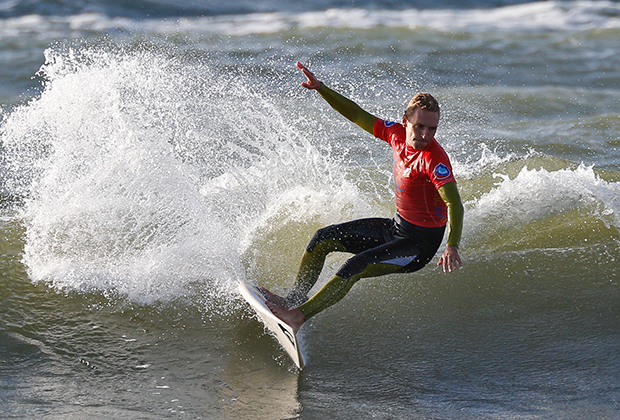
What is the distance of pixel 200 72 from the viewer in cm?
1355

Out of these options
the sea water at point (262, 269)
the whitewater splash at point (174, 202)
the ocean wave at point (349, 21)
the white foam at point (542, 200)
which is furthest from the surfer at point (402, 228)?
the ocean wave at point (349, 21)

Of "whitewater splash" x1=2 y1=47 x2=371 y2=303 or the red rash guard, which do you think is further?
"whitewater splash" x1=2 y1=47 x2=371 y2=303

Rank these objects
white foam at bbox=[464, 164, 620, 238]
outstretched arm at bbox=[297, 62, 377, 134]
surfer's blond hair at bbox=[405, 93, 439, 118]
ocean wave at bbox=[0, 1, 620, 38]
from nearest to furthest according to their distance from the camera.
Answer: surfer's blond hair at bbox=[405, 93, 439, 118] → outstretched arm at bbox=[297, 62, 377, 134] → white foam at bbox=[464, 164, 620, 238] → ocean wave at bbox=[0, 1, 620, 38]

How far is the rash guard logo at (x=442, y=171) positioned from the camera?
4258mm

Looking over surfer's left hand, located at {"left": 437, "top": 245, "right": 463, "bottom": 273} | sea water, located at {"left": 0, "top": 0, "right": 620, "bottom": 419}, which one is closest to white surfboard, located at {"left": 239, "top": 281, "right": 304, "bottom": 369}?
sea water, located at {"left": 0, "top": 0, "right": 620, "bottom": 419}

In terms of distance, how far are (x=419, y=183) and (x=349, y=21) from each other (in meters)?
14.6

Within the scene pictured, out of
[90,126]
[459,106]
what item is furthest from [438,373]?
[459,106]

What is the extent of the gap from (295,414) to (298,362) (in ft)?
1.90

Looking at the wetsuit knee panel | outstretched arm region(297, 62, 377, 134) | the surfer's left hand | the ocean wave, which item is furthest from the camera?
the ocean wave

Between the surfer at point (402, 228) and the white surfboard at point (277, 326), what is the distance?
49 millimetres

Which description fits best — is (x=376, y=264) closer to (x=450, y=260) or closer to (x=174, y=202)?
(x=450, y=260)

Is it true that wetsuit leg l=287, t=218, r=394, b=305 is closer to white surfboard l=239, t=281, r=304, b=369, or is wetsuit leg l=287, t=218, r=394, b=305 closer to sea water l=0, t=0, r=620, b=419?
white surfboard l=239, t=281, r=304, b=369

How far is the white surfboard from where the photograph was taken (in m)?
4.38

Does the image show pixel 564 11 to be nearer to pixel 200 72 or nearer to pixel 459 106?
pixel 459 106
